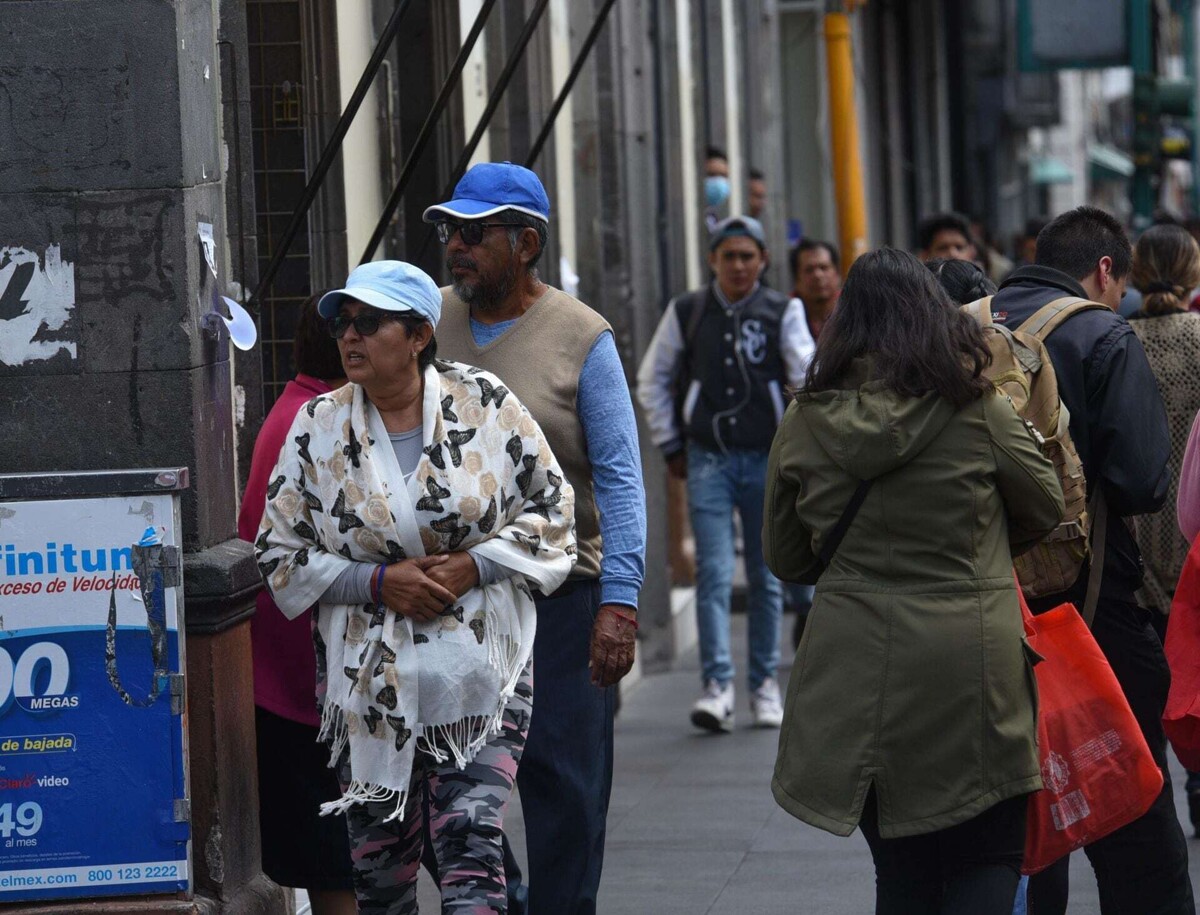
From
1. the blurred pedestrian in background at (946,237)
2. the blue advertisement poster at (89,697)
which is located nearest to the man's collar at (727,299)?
the blurred pedestrian in background at (946,237)

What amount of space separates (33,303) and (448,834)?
165 cm

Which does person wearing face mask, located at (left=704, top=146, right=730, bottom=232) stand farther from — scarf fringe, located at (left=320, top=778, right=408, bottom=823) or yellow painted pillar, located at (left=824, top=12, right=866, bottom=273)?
scarf fringe, located at (left=320, top=778, right=408, bottom=823)

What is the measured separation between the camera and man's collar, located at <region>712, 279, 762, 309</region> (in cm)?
922

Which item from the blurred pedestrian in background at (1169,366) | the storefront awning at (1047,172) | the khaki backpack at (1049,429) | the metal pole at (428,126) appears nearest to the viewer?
the khaki backpack at (1049,429)

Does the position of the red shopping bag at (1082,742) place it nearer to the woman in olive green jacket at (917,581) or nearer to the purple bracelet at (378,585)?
the woman in olive green jacket at (917,581)

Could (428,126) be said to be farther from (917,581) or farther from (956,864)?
(956,864)

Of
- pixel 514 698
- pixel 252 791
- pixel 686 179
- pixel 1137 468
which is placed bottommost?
pixel 252 791

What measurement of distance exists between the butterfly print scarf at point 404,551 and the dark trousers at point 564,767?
18.3 inches

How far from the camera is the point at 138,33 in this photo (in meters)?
5.08

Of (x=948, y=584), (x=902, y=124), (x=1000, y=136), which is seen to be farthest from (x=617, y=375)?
(x=1000, y=136)

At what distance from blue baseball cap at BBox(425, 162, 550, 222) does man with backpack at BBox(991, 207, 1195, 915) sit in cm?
117

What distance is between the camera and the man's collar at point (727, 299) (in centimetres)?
922

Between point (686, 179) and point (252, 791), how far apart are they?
862 cm

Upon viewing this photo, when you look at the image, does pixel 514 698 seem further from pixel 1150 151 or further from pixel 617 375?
pixel 1150 151
